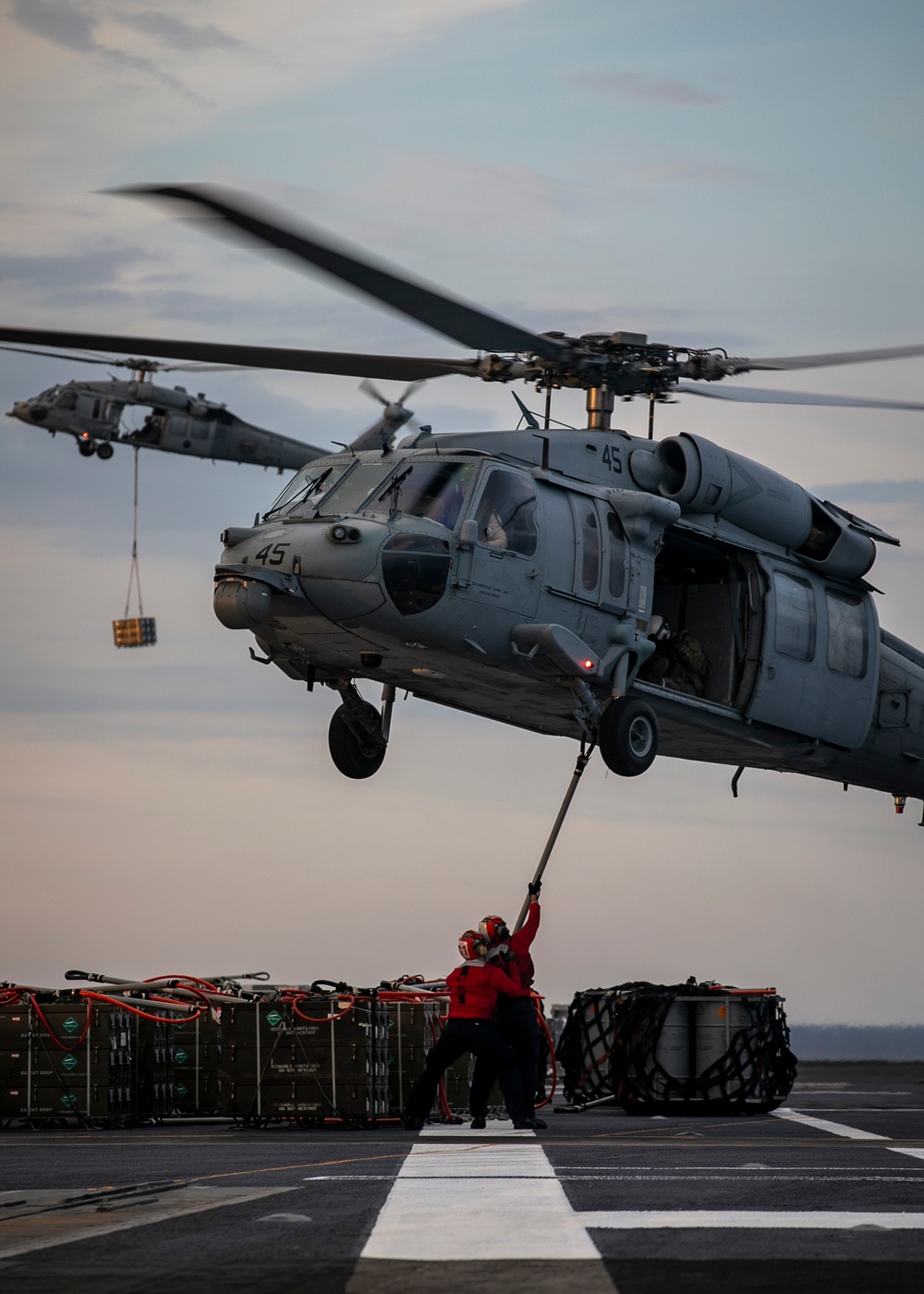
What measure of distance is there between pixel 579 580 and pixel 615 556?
633 mm

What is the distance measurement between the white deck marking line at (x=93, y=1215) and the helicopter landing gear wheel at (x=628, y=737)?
380 inches

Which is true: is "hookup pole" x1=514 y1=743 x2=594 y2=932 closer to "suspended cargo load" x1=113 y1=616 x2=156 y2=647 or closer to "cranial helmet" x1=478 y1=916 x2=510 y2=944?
"cranial helmet" x1=478 y1=916 x2=510 y2=944

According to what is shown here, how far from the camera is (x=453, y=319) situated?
15266mm

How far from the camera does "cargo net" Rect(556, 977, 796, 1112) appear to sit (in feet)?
58.7

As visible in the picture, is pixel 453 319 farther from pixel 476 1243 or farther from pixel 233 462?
pixel 233 462

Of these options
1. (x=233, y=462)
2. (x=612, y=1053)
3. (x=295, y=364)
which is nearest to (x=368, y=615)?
(x=295, y=364)

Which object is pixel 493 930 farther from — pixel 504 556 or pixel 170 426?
pixel 170 426

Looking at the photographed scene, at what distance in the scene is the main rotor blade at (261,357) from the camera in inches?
634

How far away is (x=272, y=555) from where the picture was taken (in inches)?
656

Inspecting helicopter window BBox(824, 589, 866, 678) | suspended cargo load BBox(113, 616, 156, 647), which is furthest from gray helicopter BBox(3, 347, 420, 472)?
helicopter window BBox(824, 589, 866, 678)

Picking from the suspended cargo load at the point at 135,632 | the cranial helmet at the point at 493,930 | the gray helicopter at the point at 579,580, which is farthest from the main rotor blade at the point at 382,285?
the suspended cargo load at the point at 135,632

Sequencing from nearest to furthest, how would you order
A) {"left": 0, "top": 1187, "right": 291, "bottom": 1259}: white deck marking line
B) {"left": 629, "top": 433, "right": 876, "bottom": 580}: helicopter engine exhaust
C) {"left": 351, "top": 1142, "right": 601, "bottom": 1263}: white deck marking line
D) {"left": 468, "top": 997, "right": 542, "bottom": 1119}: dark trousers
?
{"left": 351, "top": 1142, "right": 601, "bottom": 1263}: white deck marking line, {"left": 0, "top": 1187, "right": 291, "bottom": 1259}: white deck marking line, {"left": 468, "top": 997, "right": 542, "bottom": 1119}: dark trousers, {"left": 629, "top": 433, "right": 876, "bottom": 580}: helicopter engine exhaust

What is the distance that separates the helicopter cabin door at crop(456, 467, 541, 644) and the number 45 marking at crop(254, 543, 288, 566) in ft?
5.77

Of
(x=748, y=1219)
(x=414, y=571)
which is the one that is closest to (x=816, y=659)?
(x=414, y=571)
